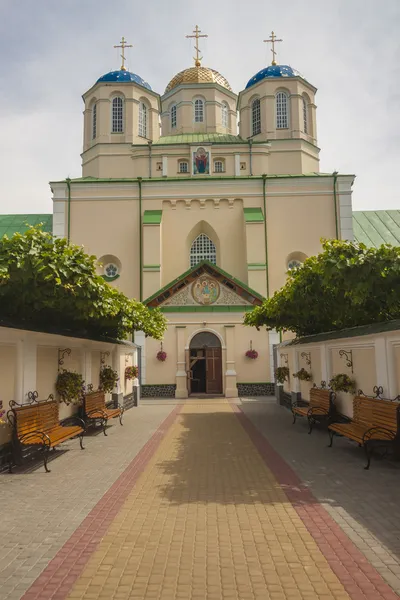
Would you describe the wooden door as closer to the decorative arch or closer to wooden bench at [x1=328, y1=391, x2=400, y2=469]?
the decorative arch

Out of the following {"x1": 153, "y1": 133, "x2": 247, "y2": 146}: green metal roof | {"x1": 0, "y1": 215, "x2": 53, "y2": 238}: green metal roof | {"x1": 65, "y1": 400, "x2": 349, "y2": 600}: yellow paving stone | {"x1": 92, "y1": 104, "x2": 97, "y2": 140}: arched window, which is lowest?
{"x1": 65, "y1": 400, "x2": 349, "y2": 600}: yellow paving stone

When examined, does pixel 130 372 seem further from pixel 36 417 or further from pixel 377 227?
pixel 377 227

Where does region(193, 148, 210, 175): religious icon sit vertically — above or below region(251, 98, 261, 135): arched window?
below

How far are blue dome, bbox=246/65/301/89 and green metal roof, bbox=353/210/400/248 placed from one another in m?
11.3

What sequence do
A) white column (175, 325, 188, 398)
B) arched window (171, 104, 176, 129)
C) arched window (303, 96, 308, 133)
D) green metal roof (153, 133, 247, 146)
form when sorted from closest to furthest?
white column (175, 325, 188, 398)
green metal roof (153, 133, 247, 146)
arched window (303, 96, 308, 133)
arched window (171, 104, 176, 129)

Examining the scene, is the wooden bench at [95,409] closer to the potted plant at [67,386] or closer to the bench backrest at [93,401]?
the bench backrest at [93,401]

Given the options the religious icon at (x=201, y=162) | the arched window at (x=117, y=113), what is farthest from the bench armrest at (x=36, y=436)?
the arched window at (x=117, y=113)

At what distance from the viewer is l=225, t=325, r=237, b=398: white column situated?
80.8 ft

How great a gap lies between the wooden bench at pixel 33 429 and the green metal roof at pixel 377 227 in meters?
27.1

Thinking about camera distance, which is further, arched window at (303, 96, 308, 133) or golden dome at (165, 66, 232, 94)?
golden dome at (165, 66, 232, 94)

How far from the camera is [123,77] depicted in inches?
1388

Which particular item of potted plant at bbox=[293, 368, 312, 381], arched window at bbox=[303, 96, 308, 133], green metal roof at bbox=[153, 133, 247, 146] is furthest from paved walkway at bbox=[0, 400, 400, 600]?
arched window at bbox=[303, 96, 308, 133]

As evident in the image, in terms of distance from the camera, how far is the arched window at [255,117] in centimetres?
3534

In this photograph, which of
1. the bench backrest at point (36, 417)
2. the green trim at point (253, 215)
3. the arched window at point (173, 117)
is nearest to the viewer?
the bench backrest at point (36, 417)
